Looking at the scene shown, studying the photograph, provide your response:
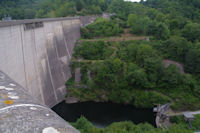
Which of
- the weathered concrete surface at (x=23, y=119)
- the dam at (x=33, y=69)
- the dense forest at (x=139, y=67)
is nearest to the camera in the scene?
the weathered concrete surface at (x=23, y=119)

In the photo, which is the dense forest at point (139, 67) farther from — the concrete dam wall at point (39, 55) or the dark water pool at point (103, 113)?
the concrete dam wall at point (39, 55)

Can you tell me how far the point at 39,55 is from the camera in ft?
53.0

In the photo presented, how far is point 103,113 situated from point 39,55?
8.79m

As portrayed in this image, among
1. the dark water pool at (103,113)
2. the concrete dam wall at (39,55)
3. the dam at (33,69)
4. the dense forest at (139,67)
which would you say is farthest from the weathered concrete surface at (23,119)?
the dark water pool at (103,113)

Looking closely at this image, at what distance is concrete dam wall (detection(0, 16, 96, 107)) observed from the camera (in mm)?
12053

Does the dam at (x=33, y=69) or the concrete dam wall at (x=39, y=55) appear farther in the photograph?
the concrete dam wall at (x=39, y=55)

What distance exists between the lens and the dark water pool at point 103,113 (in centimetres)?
1641

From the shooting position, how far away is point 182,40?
21406 millimetres

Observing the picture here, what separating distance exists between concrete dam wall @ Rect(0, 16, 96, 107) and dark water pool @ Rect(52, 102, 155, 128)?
5.28ft

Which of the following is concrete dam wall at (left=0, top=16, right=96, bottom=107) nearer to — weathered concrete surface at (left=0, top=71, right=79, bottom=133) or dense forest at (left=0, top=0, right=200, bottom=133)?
dense forest at (left=0, top=0, right=200, bottom=133)

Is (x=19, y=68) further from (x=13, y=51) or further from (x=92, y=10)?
(x=92, y=10)

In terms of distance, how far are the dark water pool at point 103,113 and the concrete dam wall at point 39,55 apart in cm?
161

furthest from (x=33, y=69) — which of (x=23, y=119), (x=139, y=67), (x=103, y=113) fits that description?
(x=23, y=119)

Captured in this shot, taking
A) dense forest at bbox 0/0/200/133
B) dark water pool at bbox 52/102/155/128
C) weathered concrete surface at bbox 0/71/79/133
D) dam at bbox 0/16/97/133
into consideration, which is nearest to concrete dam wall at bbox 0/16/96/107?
dam at bbox 0/16/97/133
